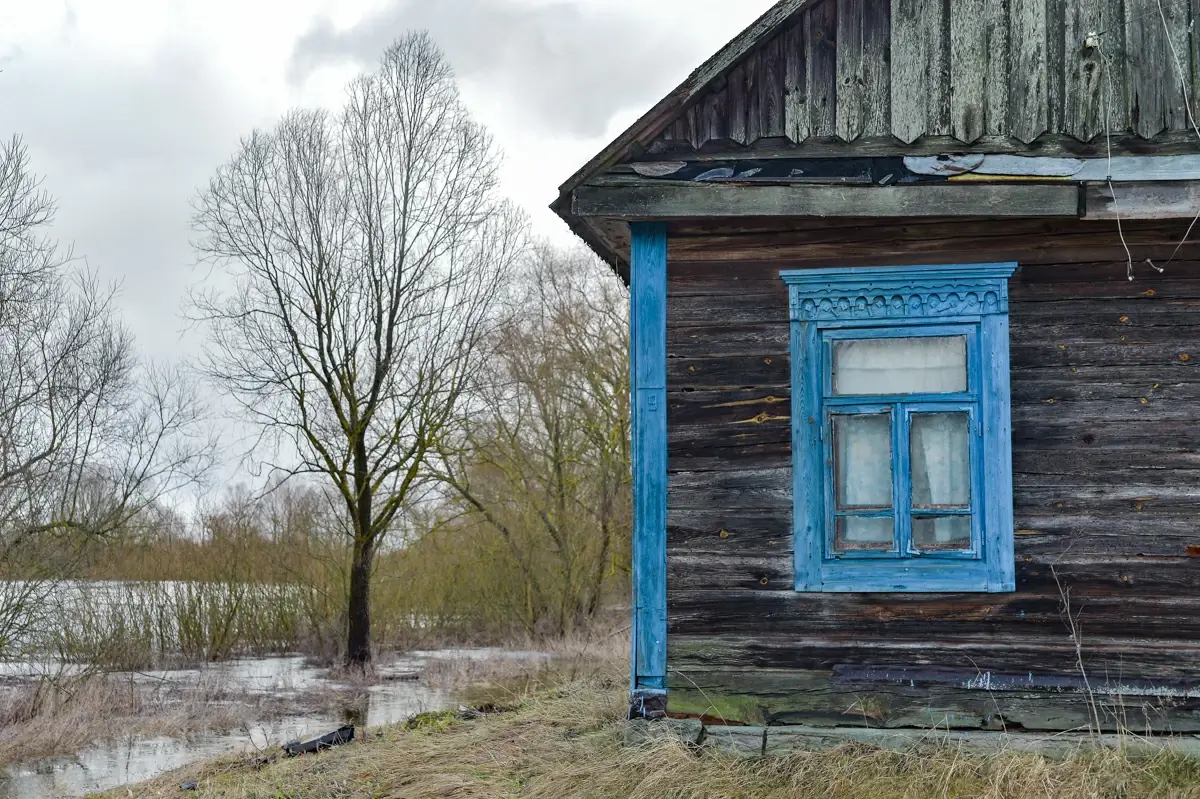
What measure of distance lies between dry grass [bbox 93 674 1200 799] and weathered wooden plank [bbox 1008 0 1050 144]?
11.7 feet

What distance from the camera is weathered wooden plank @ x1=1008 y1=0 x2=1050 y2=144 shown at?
21.2 feet

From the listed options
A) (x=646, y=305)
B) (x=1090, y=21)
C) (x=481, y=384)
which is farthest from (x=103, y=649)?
(x=1090, y=21)

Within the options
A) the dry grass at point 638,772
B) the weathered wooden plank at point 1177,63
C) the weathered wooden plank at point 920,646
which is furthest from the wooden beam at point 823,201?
the dry grass at point 638,772

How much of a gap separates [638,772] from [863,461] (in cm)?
218

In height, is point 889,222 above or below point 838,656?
above

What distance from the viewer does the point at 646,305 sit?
21.6 feet

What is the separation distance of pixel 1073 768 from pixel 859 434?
209cm

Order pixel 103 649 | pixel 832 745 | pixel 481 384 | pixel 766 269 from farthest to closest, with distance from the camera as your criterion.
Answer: pixel 481 384 < pixel 103 649 < pixel 766 269 < pixel 832 745

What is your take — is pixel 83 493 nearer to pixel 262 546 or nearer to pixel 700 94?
pixel 262 546

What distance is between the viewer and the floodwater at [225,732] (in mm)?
10312

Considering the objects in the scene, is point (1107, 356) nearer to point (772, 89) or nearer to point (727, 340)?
point (727, 340)

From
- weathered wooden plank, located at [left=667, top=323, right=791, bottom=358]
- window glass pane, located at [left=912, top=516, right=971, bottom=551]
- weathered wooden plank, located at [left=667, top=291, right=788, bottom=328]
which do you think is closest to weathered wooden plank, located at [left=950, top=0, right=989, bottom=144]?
weathered wooden plank, located at [left=667, top=291, right=788, bottom=328]

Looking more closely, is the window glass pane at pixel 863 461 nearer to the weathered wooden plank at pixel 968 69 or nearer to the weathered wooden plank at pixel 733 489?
Result: the weathered wooden plank at pixel 733 489

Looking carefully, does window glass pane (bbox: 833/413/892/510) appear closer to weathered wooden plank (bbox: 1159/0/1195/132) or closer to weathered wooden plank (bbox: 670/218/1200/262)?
weathered wooden plank (bbox: 670/218/1200/262)
